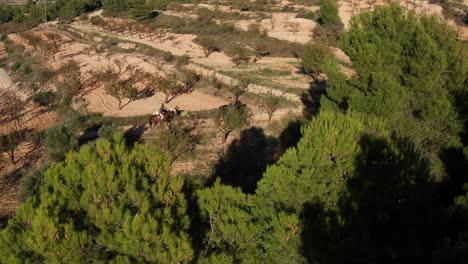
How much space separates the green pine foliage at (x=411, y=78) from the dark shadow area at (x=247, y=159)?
6.07 metres

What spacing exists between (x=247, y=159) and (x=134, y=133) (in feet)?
29.4

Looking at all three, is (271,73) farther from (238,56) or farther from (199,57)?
(199,57)

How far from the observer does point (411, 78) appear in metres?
14.7

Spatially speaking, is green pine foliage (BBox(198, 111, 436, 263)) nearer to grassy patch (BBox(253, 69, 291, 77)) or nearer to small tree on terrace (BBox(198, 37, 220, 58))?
grassy patch (BBox(253, 69, 291, 77))

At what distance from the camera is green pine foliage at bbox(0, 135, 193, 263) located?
21.6ft

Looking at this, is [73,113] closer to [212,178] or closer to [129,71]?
[129,71]

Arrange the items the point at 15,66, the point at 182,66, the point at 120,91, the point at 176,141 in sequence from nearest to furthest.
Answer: the point at 176,141, the point at 120,91, the point at 182,66, the point at 15,66

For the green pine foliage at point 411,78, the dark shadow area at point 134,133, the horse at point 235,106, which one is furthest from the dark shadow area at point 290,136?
the dark shadow area at point 134,133

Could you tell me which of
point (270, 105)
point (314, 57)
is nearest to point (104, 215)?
point (270, 105)

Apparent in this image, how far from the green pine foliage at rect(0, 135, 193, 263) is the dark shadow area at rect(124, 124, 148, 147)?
13.6 meters

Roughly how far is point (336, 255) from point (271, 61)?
3360 centimetres

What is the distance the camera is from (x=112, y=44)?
48688 mm

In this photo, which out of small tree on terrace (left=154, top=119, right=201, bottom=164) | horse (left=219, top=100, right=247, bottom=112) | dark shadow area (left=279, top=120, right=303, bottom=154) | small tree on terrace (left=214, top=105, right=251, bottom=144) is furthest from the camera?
horse (left=219, top=100, right=247, bottom=112)

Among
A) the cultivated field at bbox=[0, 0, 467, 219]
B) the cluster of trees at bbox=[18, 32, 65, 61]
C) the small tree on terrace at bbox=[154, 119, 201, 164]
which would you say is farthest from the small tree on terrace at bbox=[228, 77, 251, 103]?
the cluster of trees at bbox=[18, 32, 65, 61]
